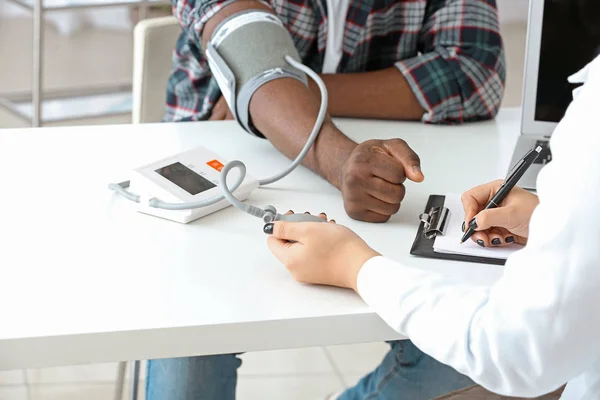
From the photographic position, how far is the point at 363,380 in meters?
1.45

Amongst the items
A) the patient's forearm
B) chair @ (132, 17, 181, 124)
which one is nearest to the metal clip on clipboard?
the patient's forearm

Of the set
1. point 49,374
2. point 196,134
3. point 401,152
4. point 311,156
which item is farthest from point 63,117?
point 401,152

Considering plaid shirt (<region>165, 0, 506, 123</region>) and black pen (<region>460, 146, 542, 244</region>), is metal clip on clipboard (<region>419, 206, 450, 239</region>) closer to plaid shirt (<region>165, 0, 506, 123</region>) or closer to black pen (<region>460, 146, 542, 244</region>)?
black pen (<region>460, 146, 542, 244</region>)

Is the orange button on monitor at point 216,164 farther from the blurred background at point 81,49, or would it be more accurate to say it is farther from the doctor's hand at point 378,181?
the blurred background at point 81,49

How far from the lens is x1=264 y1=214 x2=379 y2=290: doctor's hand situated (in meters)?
0.81

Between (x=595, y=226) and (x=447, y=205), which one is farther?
(x=447, y=205)

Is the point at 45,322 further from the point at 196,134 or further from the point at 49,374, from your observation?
the point at 49,374

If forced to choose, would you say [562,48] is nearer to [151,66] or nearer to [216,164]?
[216,164]

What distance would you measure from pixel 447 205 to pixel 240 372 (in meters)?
1.00

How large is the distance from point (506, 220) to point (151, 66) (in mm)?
809

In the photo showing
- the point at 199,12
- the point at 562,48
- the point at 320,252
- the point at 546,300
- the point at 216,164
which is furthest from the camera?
the point at 199,12

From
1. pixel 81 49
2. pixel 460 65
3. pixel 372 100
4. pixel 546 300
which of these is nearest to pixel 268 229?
pixel 546 300

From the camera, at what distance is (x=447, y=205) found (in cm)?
101

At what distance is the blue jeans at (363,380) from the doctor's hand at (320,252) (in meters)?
0.34
